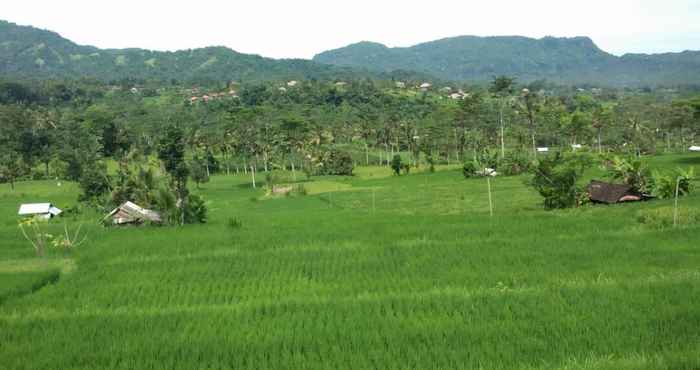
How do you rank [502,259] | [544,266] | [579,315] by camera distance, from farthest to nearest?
[502,259] → [544,266] → [579,315]

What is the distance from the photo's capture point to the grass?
8.30m

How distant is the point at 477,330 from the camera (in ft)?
29.5

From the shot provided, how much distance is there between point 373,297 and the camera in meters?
11.1

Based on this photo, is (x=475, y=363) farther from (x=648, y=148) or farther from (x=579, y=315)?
(x=648, y=148)

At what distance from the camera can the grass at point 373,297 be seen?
8297mm

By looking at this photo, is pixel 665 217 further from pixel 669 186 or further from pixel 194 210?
pixel 194 210

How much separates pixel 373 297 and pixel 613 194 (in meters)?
17.1

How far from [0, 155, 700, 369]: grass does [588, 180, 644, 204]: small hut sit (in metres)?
2.61

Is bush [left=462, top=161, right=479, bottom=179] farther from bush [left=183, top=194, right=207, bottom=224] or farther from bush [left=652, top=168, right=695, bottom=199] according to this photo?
bush [left=183, top=194, right=207, bottom=224]

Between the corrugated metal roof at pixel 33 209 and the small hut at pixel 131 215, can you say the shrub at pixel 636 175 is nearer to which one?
the small hut at pixel 131 215

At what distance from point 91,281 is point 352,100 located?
9302cm

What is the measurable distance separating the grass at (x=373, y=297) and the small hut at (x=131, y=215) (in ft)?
15.8

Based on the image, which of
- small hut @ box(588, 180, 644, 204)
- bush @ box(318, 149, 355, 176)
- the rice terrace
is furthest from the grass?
bush @ box(318, 149, 355, 176)

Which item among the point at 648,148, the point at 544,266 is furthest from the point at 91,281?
the point at 648,148
